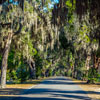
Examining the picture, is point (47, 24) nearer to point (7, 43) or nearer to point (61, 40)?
point (7, 43)

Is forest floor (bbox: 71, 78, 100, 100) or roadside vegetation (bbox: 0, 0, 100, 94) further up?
roadside vegetation (bbox: 0, 0, 100, 94)

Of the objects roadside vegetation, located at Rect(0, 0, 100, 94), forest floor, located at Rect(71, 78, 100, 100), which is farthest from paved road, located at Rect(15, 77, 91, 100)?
roadside vegetation, located at Rect(0, 0, 100, 94)

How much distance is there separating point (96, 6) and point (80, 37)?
1675 centimetres

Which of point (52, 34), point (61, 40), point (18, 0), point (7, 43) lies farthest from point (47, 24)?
point (61, 40)

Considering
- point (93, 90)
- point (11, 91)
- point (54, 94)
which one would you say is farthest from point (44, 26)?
point (54, 94)

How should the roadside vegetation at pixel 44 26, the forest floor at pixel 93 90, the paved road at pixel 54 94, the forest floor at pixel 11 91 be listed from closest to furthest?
the paved road at pixel 54 94, the roadside vegetation at pixel 44 26, the forest floor at pixel 11 91, the forest floor at pixel 93 90

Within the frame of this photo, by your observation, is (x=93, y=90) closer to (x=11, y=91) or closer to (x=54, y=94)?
(x=54, y=94)

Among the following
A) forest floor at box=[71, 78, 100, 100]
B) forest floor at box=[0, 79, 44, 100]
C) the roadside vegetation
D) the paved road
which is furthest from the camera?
forest floor at box=[71, 78, 100, 100]

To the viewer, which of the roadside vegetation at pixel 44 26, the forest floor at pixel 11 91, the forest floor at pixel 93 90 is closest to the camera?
the roadside vegetation at pixel 44 26

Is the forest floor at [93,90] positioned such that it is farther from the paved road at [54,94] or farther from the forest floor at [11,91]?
the forest floor at [11,91]

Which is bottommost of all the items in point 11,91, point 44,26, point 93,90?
point 93,90

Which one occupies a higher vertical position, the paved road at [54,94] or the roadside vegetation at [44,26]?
the roadside vegetation at [44,26]

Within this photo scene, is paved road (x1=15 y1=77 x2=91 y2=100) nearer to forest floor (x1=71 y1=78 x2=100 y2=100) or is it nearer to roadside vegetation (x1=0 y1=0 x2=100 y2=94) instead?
forest floor (x1=71 y1=78 x2=100 y2=100)

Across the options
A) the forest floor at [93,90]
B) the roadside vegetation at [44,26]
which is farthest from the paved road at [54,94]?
the roadside vegetation at [44,26]
